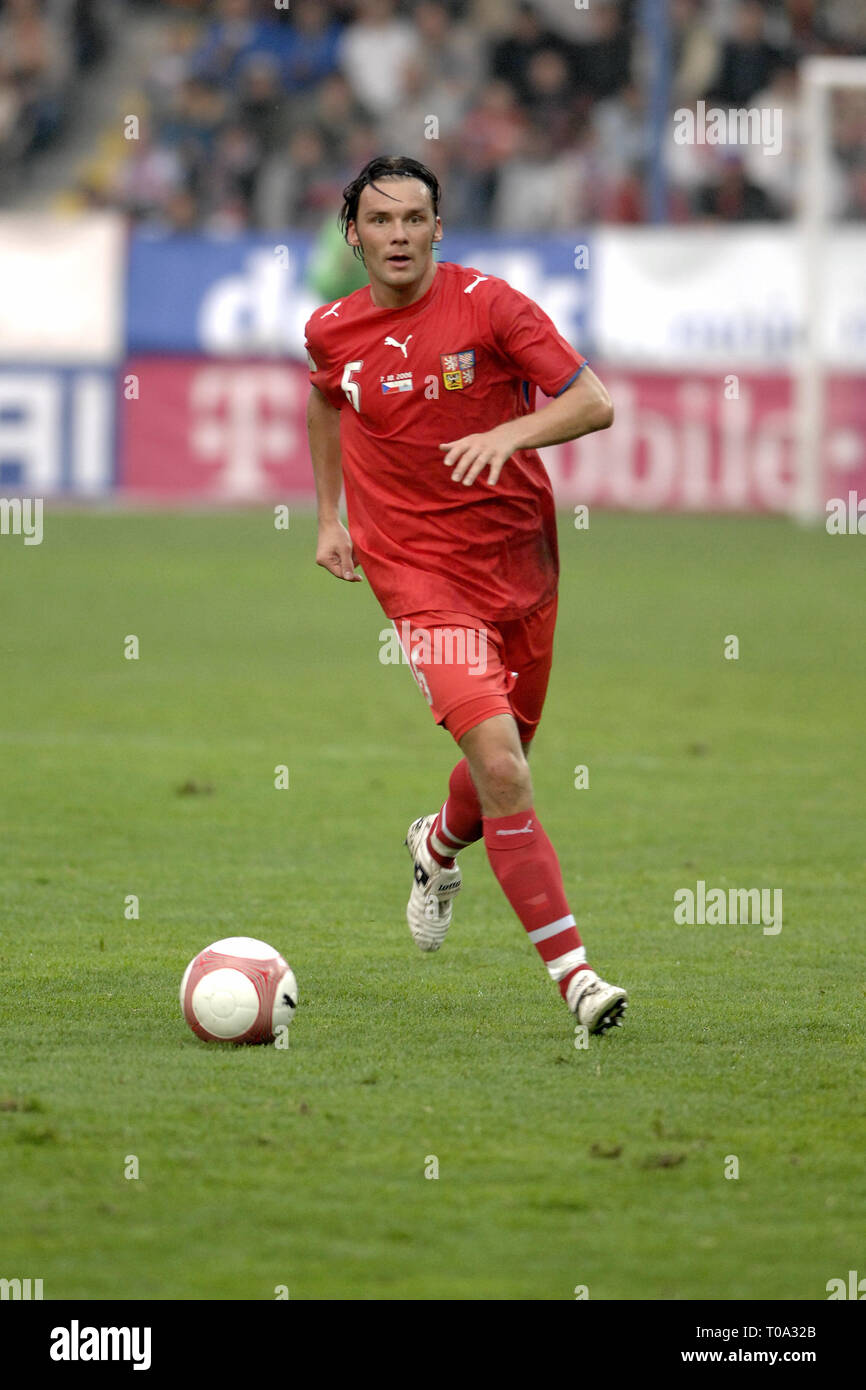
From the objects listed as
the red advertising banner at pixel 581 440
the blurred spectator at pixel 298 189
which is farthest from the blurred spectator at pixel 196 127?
the red advertising banner at pixel 581 440

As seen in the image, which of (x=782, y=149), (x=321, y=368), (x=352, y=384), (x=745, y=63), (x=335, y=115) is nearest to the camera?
(x=352, y=384)

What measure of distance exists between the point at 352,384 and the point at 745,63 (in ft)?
61.7

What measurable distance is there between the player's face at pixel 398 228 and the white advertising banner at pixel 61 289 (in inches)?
628

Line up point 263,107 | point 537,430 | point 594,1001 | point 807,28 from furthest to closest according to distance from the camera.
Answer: point 807,28 → point 263,107 → point 537,430 → point 594,1001

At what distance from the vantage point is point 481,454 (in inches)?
200

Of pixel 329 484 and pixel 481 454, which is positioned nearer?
pixel 481 454

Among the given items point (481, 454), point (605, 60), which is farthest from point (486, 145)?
point (481, 454)

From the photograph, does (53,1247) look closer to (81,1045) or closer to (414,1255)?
(414,1255)

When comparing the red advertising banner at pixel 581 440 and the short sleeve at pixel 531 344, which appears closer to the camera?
the short sleeve at pixel 531 344

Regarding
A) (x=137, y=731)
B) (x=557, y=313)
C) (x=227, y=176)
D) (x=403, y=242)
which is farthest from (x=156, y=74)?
(x=403, y=242)

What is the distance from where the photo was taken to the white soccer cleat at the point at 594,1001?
4996mm

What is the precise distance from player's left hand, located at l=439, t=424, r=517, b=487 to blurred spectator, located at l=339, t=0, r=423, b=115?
20.1 m

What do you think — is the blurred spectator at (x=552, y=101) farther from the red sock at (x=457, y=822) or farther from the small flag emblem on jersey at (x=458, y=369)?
the small flag emblem on jersey at (x=458, y=369)

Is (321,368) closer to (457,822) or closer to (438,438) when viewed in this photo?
(438,438)
